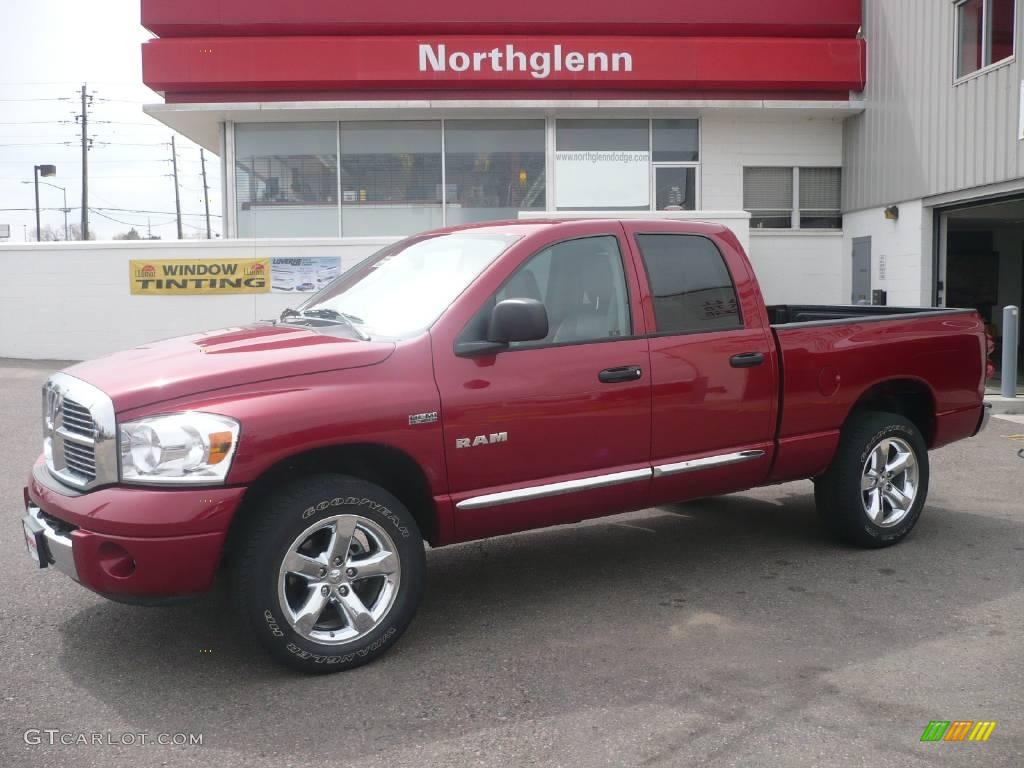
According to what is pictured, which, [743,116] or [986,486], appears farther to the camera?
[743,116]

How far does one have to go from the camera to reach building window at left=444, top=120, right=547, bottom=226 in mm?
19953

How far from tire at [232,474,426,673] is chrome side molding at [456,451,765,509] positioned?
377 millimetres

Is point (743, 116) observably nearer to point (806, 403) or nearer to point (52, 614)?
point (806, 403)

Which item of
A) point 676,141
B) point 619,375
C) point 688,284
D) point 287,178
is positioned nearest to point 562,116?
point 676,141

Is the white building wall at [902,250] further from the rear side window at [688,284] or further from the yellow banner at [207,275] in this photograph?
the rear side window at [688,284]

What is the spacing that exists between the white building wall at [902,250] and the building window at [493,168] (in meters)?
6.23

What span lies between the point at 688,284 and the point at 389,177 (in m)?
15.5

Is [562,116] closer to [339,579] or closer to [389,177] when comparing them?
[389,177]

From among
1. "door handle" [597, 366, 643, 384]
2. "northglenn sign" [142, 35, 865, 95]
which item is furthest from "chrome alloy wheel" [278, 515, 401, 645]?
"northglenn sign" [142, 35, 865, 95]

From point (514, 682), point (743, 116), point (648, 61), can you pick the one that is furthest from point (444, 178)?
point (514, 682)

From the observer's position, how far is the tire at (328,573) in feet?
13.1

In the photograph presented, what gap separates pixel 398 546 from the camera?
4.31 meters

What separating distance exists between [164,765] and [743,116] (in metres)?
19.2

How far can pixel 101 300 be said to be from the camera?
18922 mm
